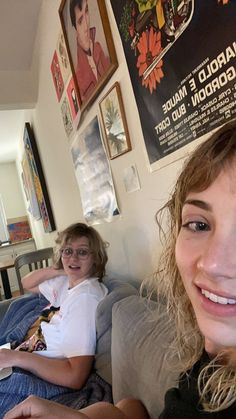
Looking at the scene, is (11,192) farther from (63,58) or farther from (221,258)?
(221,258)

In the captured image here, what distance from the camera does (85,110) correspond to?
1663 millimetres

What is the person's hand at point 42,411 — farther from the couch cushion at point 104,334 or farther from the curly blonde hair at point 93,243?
the curly blonde hair at point 93,243

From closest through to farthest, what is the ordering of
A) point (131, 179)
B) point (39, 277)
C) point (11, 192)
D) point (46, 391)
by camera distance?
point (46, 391), point (131, 179), point (39, 277), point (11, 192)

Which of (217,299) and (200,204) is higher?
(200,204)

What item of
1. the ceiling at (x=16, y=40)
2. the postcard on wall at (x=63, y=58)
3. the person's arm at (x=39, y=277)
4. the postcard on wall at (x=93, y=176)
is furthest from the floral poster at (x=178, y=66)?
the ceiling at (x=16, y=40)

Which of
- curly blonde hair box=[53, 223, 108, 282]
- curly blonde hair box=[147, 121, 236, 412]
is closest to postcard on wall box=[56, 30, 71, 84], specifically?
curly blonde hair box=[53, 223, 108, 282]

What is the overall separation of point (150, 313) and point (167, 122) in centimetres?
61

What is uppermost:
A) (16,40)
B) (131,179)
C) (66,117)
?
(16,40)

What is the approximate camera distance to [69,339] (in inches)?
46.2

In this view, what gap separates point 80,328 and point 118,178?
0.69m

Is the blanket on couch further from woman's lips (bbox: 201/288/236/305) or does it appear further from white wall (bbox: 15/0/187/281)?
woman's lips (bbox: 201/288/236/305)

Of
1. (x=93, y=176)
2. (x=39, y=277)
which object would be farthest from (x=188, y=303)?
(x=39, y=277)

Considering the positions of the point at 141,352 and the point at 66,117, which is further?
the point at 66,117

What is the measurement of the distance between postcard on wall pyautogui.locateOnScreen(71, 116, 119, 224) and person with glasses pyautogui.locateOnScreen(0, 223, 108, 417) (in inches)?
8.8
